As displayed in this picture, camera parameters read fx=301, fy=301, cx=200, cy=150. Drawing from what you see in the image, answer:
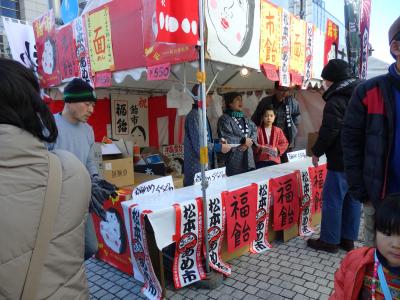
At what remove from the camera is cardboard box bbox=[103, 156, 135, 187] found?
415cm

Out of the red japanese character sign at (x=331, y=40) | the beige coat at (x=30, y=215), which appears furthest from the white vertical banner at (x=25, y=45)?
the beige coat at (x=30, y=215)

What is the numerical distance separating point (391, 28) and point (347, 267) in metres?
1.29

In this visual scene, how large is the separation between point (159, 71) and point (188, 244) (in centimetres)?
176

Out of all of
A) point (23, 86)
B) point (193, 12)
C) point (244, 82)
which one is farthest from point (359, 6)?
point (23, 86)

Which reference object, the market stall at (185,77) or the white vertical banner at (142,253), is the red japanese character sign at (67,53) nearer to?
the market stall at (185,77)

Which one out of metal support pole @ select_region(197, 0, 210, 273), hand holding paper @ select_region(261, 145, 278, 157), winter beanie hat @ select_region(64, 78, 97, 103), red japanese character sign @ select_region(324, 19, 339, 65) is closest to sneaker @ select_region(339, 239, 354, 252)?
hand holding paper @ select_region(261, 145, 278, 157)

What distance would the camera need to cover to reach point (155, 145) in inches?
284

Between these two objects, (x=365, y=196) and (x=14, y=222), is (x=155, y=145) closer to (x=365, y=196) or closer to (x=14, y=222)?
(x=365, y=196)

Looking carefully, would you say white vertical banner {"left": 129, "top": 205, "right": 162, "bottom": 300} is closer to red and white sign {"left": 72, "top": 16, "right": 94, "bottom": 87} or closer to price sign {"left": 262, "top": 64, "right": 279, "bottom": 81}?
price sign {"left": 262, "top": 64, "right": 279, "bottom": 81}

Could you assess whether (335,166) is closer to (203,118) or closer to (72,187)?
(203,118)

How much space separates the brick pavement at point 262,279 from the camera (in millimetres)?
2658

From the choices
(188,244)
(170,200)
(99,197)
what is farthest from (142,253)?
(99,197)

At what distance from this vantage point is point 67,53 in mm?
4578

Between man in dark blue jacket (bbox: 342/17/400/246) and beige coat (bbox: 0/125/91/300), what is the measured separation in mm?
1590
